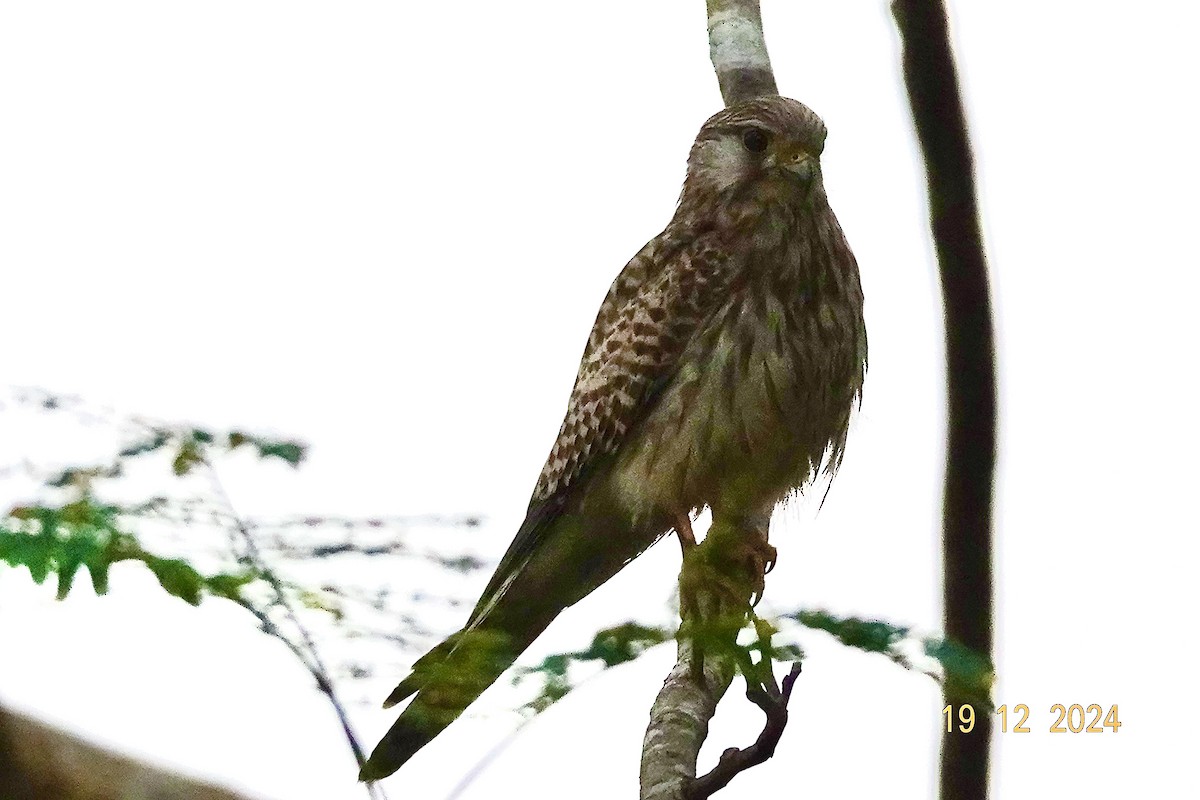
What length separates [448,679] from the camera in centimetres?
242

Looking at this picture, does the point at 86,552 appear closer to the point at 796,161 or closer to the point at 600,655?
the point at 600,655

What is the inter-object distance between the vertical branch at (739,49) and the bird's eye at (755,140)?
0.87ft

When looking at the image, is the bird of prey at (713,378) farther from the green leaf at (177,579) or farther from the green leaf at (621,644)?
the green leaf at (177,579)

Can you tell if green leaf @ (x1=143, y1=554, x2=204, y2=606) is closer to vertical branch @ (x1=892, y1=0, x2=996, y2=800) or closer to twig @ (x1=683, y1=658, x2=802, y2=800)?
twig @ (x1=683, y1=658, x2=802, y2=800)

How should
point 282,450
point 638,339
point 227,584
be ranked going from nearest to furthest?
point 227,584, point 282,450, point 638,339

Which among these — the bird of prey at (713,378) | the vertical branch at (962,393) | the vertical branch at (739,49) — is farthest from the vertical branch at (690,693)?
the vertical branch at (739,49)

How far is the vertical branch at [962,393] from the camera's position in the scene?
7.69ft

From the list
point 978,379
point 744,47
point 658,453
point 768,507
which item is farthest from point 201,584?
point 744,47

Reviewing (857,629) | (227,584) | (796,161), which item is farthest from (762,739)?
(796,161)

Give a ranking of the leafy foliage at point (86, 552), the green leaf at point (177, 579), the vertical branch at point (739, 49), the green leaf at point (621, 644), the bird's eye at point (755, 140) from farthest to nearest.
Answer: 1. the vertical branch at point (739, 49)
2. the bird's eye at point (755, 140)
3. the green leaf at point (621, 644)
4. the green leaf at point (177, 579)
5. the leafy foliage at point (86, 552)

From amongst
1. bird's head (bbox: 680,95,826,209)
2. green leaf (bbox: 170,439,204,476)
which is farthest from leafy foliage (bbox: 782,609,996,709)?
bird's head (bbox: 680,95,826,209)

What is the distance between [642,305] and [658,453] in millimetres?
528

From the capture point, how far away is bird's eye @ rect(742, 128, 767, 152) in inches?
181

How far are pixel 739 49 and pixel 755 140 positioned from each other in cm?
45
